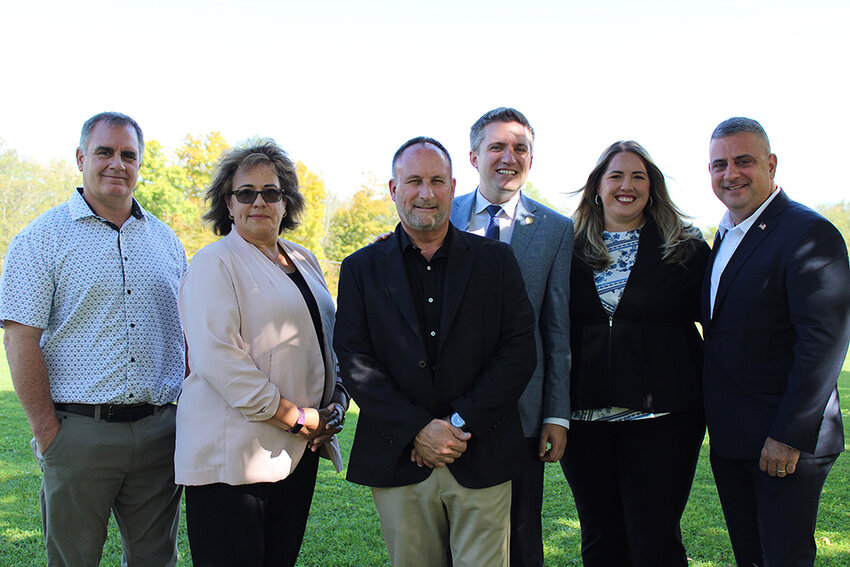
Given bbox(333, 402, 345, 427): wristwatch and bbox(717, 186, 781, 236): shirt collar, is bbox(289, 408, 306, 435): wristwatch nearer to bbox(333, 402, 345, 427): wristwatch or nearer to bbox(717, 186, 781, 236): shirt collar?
bbox(333, 402, 345, 427): wristwatch

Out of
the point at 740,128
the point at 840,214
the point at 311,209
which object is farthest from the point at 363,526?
Answer: the point at 840,214

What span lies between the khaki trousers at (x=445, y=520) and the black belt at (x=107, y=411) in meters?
1.33

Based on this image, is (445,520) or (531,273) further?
(531,273)

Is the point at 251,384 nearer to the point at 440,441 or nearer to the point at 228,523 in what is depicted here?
the point at 228,523

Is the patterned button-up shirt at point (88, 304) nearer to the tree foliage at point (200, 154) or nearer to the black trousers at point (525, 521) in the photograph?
the black trousers at point (525, 521)

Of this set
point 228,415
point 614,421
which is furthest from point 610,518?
point 228,415

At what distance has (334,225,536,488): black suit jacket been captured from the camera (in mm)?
2881

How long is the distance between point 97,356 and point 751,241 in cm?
338

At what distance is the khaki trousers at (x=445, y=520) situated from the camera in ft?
9.60

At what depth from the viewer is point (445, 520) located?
303 centimetres

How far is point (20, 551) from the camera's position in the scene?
192 inches

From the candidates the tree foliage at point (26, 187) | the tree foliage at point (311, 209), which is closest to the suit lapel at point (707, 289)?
the tree foliage at point (311, 209)

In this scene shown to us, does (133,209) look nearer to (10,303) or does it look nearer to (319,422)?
(10,303)

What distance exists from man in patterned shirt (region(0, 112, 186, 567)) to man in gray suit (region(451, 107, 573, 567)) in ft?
5.89
